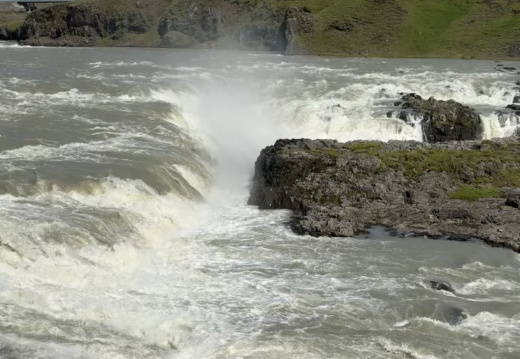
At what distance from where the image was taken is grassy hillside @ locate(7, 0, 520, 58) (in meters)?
115

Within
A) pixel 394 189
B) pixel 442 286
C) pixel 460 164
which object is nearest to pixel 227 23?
pixel 460 164

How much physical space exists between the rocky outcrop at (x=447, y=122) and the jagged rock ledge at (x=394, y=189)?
8.68 m

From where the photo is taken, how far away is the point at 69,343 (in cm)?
1583

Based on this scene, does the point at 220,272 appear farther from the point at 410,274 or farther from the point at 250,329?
the point at 410,274

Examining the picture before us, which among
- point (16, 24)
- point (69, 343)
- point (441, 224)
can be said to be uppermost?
point (16, 24)

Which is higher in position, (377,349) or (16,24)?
(16,24)

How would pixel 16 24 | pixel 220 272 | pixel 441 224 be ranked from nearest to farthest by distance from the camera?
pixel 220 272, pixel 441 224, pixel 16 24

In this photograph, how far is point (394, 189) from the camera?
2912 cm

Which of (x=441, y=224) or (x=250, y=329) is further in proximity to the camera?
(x=441, y=224)

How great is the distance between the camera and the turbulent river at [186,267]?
55.1ft

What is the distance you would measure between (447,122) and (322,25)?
85514 millimetres

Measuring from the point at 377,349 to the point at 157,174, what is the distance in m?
15.5

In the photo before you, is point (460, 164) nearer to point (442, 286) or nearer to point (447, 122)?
point (442, 286)

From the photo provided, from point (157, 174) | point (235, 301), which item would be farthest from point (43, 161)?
point (235, 301)
